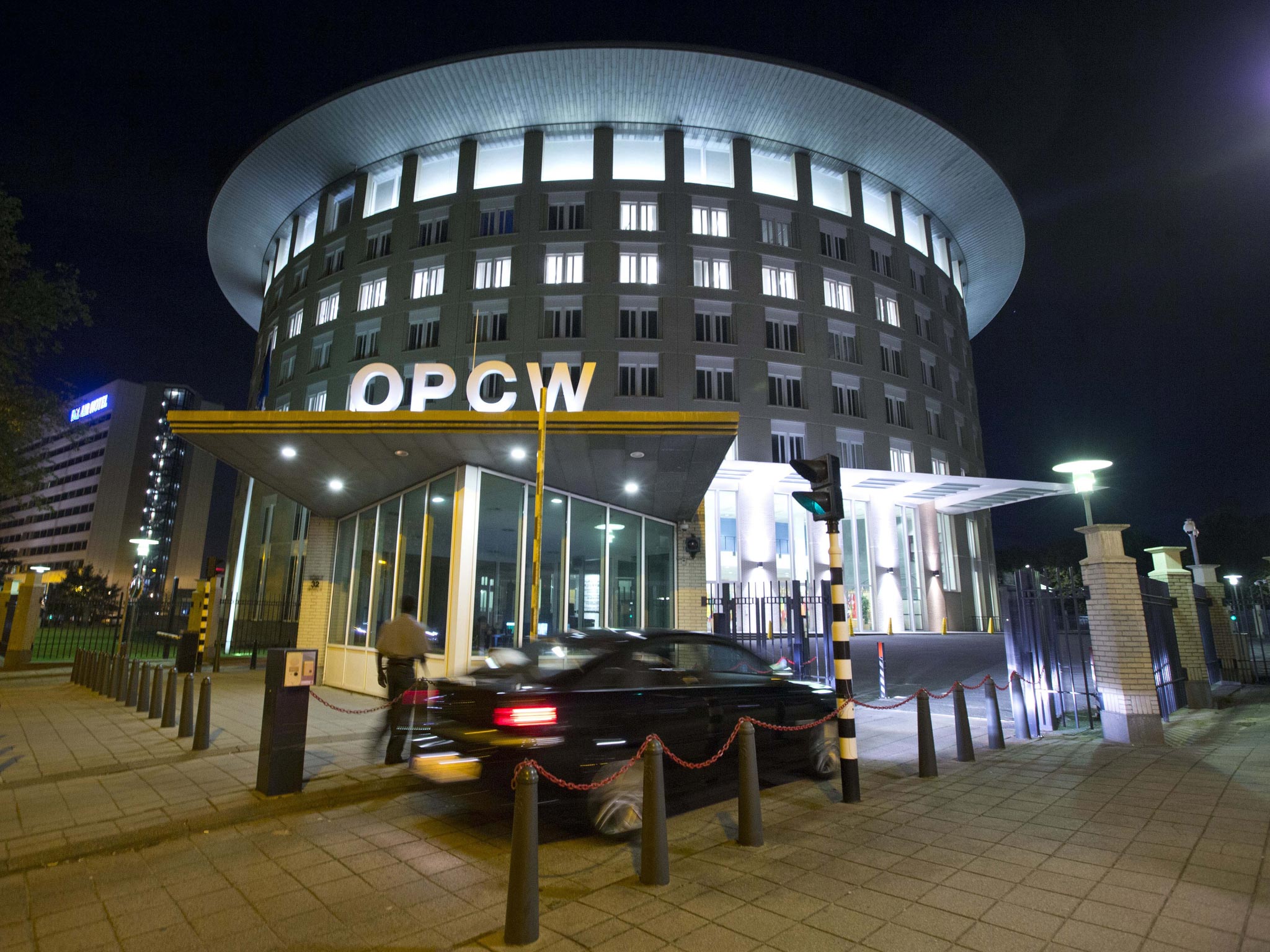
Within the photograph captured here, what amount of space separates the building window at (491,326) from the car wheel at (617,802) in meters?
25.3

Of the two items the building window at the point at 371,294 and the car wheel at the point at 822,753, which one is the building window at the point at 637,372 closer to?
the building window at the point at 371,294

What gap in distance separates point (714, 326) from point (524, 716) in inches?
1013

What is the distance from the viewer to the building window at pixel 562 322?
28500mm

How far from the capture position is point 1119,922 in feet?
12.2

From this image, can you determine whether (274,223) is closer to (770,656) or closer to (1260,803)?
(770,656)

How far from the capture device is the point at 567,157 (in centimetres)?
3134

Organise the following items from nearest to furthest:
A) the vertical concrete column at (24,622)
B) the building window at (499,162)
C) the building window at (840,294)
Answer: the vertical concrete column at (24,622), the building window at (840,294), the building window at (499,162)

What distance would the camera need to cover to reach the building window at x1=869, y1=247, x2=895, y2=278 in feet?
108

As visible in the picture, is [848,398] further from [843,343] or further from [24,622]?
[24,622]

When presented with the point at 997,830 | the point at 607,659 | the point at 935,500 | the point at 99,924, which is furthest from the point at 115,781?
the point at 935,500

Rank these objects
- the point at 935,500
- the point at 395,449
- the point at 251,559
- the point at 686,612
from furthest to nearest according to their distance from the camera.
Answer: the point at 251,559
the point at 935,500
the point at 686,612
the point at 395,449

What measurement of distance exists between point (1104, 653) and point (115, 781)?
12.7 meters

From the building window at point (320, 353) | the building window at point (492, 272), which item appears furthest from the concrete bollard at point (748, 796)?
the building window at point (320, 353)

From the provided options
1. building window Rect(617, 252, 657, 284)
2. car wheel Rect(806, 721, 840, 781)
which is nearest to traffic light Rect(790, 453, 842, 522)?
car wheel Rect(806, 721, 840, 781)
